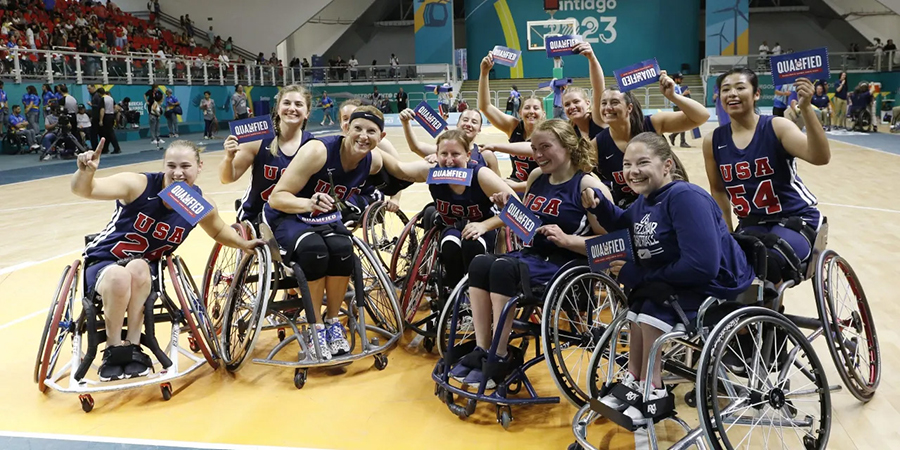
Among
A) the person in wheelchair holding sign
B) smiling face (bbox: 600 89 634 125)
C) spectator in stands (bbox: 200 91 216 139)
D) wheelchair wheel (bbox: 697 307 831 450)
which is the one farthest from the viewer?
spectator in stands (bbox: 200 91 216 139)

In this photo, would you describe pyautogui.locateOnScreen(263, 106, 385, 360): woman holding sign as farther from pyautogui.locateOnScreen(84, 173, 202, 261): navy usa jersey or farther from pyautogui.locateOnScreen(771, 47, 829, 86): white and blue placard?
pyautogui.locateOnScreen(771, 47, 829, 86): white and blue placard

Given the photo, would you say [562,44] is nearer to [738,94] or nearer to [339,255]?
[738,94]

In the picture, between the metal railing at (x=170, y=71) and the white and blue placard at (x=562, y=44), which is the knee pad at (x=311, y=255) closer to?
the white and blue placard at (x=562, y=44)

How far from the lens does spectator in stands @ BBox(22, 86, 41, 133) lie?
46.4ft

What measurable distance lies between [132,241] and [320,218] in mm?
896

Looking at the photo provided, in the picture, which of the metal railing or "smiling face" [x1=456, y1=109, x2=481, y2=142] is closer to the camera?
"smiling face" [x1=456, y1=109, x2=481, y2=142]

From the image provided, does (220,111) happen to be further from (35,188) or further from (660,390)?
(660,390)

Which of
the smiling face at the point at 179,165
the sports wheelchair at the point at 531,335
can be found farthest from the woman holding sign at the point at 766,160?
the smiling face at the point at 179,165

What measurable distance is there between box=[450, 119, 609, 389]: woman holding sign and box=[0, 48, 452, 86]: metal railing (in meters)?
14.6

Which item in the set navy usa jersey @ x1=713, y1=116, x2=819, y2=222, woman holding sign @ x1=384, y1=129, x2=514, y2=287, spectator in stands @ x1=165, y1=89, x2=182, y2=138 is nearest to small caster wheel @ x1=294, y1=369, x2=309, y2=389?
woman holding sign @ x1=384, y1=129, x2=514, y2=287

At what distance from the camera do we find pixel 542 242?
3254 mm

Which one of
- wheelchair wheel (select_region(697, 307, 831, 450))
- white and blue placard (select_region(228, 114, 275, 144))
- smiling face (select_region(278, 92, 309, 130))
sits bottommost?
wheelchair wheel (select_region(697, 307, 831, 450))

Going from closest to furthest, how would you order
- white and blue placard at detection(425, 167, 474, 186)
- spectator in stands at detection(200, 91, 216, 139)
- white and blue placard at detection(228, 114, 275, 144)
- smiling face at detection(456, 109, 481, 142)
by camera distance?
white and blue placard at detection(425, 167, 474, 186), white and blue placard at detection(228, 114, 275, 144), smiling face at detection(456, 109, 481, 142), spectator in stands at detection(200, 91, 216, 139)

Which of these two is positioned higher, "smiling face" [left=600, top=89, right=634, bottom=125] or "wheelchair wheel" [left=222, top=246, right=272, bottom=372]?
"smiling face" [left=600, top=89, right=634, bottom=125]
